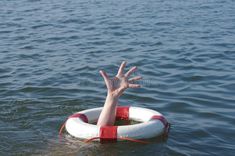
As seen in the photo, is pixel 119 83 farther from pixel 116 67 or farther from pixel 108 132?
pixel 116 67

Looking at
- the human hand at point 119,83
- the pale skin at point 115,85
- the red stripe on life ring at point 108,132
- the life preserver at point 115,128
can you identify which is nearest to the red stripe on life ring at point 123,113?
the life preserver at point 115,128

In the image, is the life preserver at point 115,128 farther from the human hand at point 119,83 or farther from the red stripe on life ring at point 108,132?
the human hand at point 119,83

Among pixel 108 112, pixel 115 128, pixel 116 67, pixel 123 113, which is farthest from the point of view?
pixel 116 67

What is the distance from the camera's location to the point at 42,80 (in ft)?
35.9

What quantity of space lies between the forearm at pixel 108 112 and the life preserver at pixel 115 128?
174 millimetres

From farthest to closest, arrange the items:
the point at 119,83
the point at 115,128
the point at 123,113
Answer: the point at 123,113 → the point at 115,128 → the point at 119,83

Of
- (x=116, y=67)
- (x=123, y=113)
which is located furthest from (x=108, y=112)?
(x=116, y=67)

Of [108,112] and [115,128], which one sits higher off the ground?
[108,112]

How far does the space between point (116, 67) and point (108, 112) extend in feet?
15.7

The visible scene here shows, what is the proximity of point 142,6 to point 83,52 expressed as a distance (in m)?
7.51

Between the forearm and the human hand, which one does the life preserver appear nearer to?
the forearm

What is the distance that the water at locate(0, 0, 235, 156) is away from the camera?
7664 mm

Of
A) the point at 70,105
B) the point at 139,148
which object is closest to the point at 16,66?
the point at 70,105

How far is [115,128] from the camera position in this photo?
702 centimetres
